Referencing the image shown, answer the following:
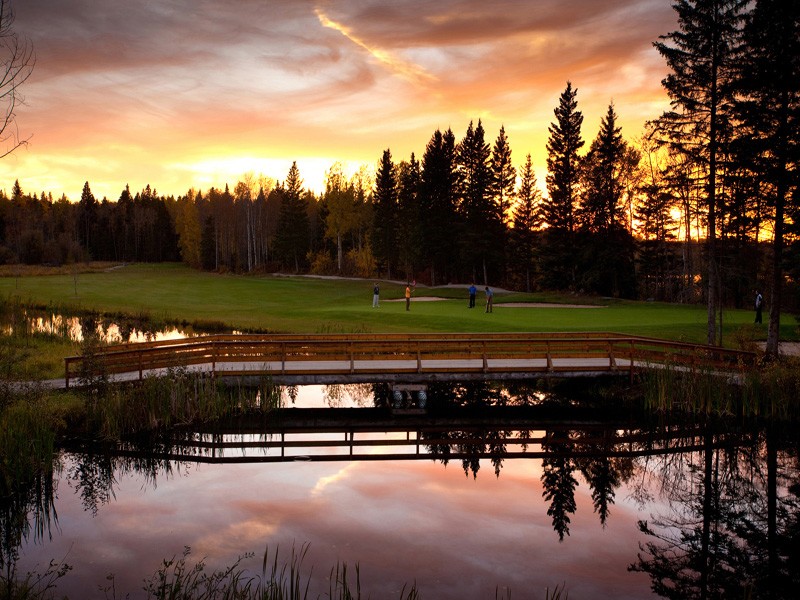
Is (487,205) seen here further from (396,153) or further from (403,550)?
(403,550)

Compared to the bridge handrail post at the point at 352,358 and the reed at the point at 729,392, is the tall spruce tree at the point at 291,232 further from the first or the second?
the reed at the point at 729,392

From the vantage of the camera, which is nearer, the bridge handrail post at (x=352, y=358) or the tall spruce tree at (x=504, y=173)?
the bridge handrail post at (x=352, y=358)

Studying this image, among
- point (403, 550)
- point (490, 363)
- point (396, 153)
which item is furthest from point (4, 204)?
point (403, 550)

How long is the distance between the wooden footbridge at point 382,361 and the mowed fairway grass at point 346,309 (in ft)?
23.0

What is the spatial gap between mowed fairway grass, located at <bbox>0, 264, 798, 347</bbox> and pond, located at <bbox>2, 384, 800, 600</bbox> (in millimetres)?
13785

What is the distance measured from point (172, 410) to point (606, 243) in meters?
48.3

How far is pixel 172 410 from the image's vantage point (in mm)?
18641

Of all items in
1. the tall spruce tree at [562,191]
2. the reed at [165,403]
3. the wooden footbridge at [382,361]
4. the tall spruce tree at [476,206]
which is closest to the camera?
the reed at [165,403]

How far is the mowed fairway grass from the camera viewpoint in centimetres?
3341

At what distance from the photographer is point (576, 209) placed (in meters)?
62.8

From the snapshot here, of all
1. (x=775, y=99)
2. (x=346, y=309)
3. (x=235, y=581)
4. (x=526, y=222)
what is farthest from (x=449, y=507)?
(x=526, y=222)

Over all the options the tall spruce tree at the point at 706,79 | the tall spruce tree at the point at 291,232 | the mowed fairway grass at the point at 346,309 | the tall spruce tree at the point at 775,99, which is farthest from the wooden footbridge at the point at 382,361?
the tall spruce tree at the point at 291,232

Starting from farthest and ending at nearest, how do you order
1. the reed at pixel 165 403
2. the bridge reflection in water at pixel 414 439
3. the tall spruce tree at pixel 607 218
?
the tall spruce tree at pixel 607 218 < the reed at pixel 165 403 < the bridge reflection in water at pixel 414 439

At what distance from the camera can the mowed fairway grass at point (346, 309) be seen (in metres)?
33.4
